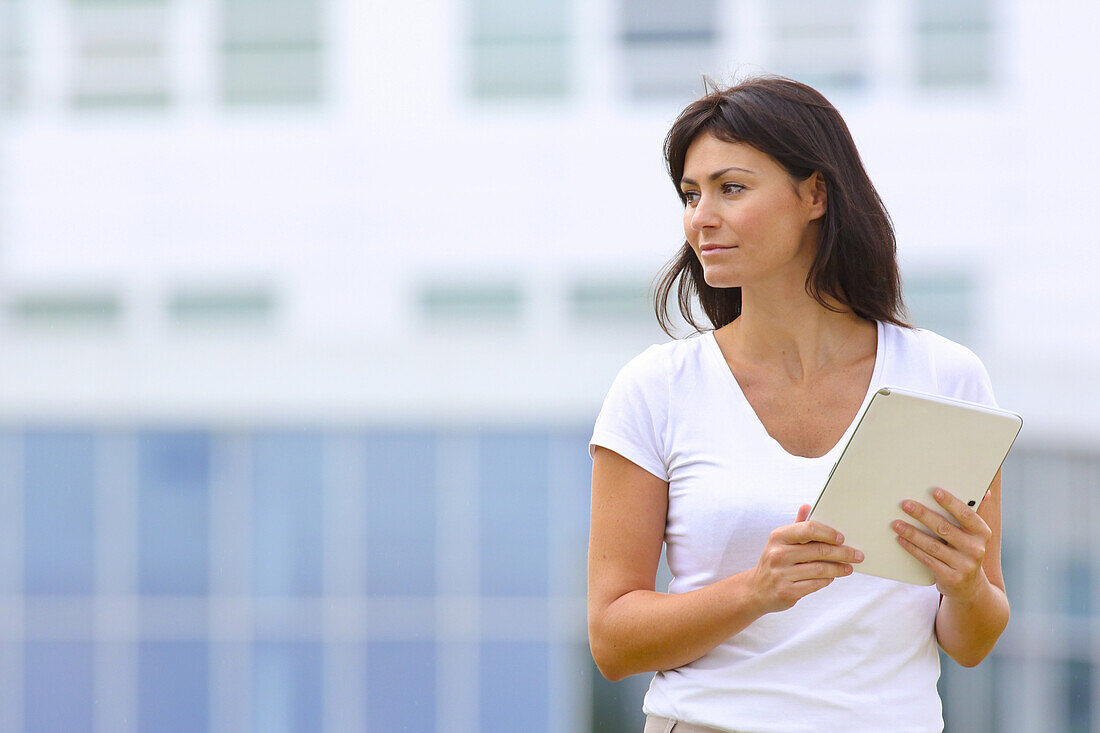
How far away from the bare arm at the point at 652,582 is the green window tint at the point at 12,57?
19.2 meters

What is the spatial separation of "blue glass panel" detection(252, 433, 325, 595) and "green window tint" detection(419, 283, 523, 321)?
8.13ft

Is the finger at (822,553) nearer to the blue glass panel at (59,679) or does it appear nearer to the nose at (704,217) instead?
the nose at (704,217)

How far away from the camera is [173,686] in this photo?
722 inches

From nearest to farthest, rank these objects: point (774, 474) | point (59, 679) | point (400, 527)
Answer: point (774, 474)
point (400, 527)
point (59, 679)

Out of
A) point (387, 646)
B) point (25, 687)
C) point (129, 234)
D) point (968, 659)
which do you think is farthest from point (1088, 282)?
point (968, 659)

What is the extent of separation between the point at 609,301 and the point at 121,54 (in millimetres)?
7611

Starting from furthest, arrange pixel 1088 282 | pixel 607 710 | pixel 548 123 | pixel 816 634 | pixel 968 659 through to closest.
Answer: pixel 548 123
pixel 1088 282
pixel 607 710
pixel 968 659
pixel 816 634

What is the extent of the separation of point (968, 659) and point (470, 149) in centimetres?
1797

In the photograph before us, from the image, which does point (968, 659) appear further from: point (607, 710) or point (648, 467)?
point (607, 710)

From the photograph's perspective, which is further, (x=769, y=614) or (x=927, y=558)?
(x=769, y=614)

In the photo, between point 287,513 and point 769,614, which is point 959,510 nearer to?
point 769,614

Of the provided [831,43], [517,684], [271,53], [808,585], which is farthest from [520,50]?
[808,585]

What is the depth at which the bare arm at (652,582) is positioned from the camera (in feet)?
6.29

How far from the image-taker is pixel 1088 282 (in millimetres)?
18391
